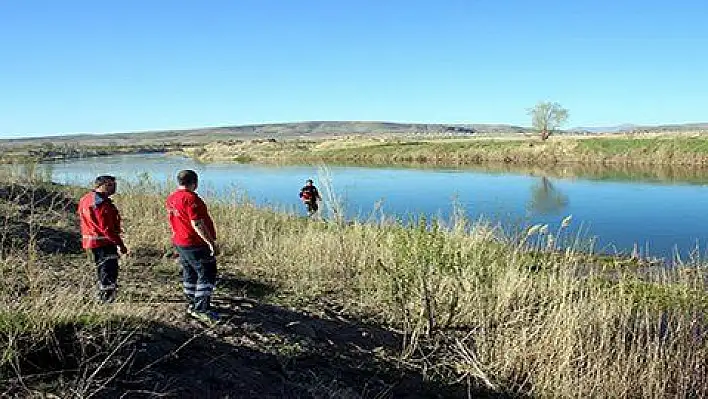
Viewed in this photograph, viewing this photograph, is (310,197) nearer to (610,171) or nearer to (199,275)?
(199,275)

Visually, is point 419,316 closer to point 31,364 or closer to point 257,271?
point 257,271

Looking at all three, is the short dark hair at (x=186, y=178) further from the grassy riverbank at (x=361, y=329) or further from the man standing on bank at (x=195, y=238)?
the grassy riverbank at (x=361, y=329)

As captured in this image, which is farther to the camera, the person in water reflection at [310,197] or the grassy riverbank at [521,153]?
the grassy riverbank at [521,153]

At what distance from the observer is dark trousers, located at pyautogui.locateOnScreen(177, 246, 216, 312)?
634cm

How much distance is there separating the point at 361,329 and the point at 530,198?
20.7 m

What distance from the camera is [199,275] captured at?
21.2 feet

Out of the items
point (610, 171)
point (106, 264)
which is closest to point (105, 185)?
point (106, 264)

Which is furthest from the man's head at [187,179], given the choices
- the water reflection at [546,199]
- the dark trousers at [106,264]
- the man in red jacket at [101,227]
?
the water reflection at [546,199]

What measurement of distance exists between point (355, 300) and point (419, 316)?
4.48 ft

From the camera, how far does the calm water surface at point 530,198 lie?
56.4 ft

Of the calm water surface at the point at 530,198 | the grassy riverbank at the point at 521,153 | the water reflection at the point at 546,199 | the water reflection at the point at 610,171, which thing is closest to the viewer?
the calm water surface at the point at 530,198

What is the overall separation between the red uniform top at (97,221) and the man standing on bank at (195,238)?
3.08ft

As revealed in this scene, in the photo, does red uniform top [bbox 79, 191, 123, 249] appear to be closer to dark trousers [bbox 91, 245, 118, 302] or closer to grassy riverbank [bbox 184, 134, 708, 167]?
dark trousers [bbox 91, 245, 118, 302]

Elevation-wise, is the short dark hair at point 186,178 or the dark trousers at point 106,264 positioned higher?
the short dark hair at point 186,178
